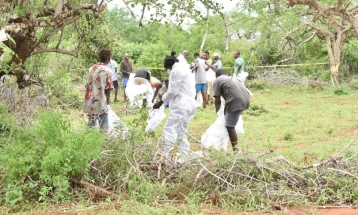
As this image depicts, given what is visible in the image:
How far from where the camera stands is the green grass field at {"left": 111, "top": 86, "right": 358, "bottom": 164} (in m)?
9.53

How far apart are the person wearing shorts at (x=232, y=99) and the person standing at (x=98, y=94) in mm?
1652

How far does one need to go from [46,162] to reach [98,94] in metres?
2.32

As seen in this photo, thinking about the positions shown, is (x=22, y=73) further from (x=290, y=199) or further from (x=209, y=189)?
(x=290, y=199)

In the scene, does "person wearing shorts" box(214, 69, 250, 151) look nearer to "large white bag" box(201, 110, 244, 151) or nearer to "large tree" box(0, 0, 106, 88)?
"large white bag" box(201, 110, 244, 151)

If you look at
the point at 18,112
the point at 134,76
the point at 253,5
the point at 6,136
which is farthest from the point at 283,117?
the point at 6,136

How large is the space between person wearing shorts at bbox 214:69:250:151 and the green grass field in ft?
1.28

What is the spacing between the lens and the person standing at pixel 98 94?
784cm

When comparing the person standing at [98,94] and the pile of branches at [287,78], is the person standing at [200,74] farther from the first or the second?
the pile of branches at [287,78]

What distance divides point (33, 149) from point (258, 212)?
93.7 inches

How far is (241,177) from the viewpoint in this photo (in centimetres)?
606

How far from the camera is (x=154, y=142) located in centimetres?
689

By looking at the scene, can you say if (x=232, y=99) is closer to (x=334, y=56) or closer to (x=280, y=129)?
(x=280, y=129)

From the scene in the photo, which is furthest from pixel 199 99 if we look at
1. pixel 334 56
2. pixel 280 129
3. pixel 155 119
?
pixel 334 56

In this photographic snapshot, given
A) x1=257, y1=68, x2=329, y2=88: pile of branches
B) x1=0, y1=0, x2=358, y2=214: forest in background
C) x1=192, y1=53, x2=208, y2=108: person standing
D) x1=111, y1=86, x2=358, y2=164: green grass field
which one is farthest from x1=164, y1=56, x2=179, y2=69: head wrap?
x1=257, y1=68, x2=329, y2=88: pile of branches
